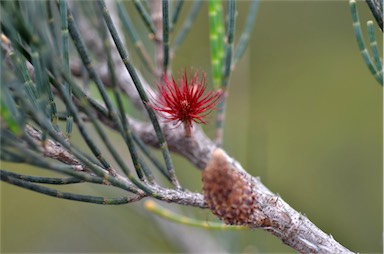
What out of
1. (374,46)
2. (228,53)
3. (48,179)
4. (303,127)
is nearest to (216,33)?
(228,53)

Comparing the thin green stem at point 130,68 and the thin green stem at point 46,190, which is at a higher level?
the thin green stem at point 130,68

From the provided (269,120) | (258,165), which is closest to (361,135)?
(269,120)

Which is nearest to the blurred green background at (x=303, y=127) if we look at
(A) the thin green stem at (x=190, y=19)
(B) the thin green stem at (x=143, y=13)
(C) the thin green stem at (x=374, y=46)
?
(A) the thin green stem at (x=190, y=19)

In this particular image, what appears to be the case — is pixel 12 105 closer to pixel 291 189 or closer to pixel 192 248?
pixel 192 248

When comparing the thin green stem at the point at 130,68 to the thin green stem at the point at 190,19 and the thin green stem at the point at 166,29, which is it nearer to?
the thin green stem at the point at 166,29

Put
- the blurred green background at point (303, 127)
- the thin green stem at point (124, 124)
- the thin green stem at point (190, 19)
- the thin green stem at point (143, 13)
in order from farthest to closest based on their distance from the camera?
the blurred green background at point (303, 127) → the thin green stem at point (190, 19) → the thin green stem at point (143, 13) → the thin green stem at point (124, 124)

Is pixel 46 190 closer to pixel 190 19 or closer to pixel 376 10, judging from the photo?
pixel 376 10
